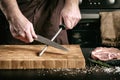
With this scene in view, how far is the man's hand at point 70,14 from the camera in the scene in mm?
1717

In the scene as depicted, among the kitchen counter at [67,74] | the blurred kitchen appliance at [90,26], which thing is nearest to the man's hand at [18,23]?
the kitchen counter at [67,74]

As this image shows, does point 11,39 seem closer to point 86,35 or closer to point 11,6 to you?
point 11,6

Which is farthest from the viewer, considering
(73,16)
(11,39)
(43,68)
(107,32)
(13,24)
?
(107,32)

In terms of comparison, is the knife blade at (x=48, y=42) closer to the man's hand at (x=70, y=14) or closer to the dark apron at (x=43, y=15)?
the man's hand at (x=70, y=14)

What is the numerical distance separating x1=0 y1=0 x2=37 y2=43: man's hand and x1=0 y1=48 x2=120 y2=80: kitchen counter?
0.17 meters

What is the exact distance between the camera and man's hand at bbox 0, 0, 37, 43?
5.05ft

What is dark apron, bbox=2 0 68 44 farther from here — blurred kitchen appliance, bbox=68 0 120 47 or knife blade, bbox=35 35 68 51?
blurred kitchen appliance, bbox=68 0 120 47

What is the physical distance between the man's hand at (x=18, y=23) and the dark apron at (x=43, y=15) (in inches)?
11.0

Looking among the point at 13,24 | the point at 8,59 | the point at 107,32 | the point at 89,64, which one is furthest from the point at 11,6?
the point at 107,32

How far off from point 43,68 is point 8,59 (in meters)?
0.15

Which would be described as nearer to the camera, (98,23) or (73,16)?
(73,16)

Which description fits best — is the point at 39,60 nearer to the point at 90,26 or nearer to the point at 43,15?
the point at 43,15

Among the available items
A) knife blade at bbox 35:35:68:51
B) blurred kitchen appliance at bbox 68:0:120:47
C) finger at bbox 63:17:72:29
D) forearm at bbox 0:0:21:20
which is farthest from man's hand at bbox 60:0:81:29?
blurred kitchen appliance at bbox 68:0:120:47

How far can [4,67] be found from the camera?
1470 mm
